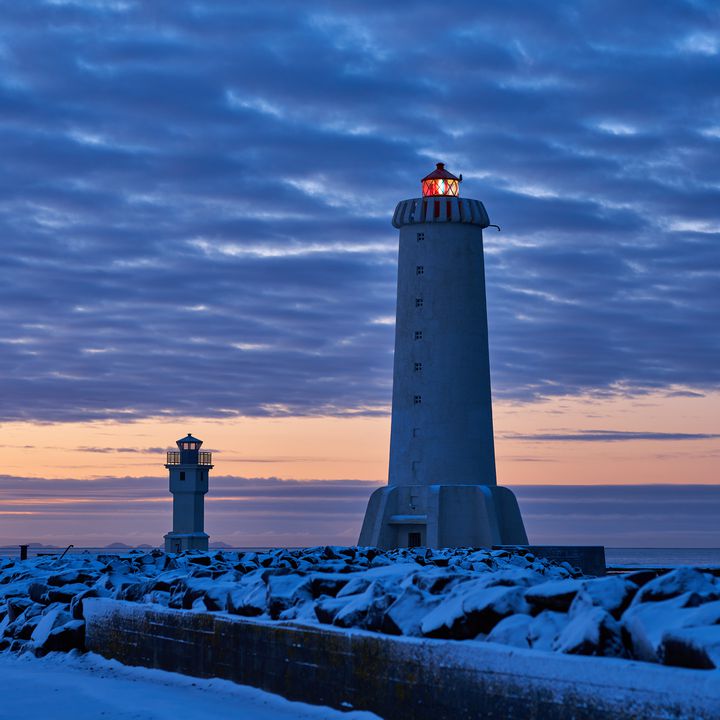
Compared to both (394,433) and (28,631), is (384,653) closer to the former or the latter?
(28,631)

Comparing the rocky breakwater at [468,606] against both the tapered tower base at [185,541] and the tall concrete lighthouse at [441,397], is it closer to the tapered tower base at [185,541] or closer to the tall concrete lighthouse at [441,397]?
the tall concrete lighthouse at [441,397]

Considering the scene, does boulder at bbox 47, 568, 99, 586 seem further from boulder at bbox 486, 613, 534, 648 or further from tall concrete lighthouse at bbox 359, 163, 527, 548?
tall concrete lighthouse at bbox 359, 163, 527, 548

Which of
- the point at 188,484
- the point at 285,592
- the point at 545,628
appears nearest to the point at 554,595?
the point at 545,628

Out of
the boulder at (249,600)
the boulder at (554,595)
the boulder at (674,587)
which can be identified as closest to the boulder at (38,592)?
the boulder at (249,600)

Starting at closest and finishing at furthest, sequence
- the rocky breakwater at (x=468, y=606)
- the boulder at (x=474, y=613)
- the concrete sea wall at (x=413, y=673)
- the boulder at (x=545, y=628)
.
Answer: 1. the concrete sea wall at (x=413, y=673)
2. the rocky breakwater at (x=468, y=606)
3. the boulder at (x=545, y=628)
4. the boulder at (x=474, y=613)

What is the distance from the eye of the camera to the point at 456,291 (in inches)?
1249

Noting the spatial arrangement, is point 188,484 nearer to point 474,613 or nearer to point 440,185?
point 440,185

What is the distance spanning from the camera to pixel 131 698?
332 inches

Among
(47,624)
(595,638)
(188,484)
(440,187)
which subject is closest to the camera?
(595,638)

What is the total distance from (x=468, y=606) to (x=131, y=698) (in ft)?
9.69

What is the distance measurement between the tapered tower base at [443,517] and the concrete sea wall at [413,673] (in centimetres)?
2082

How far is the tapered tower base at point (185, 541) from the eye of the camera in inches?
1905

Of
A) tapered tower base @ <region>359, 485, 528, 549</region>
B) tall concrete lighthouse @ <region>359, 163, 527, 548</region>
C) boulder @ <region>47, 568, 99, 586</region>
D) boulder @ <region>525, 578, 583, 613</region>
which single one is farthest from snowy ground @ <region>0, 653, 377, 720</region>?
tall concrete lighthouse @ <region>359, 163, 527, 548</region>

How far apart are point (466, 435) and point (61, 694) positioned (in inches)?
917
